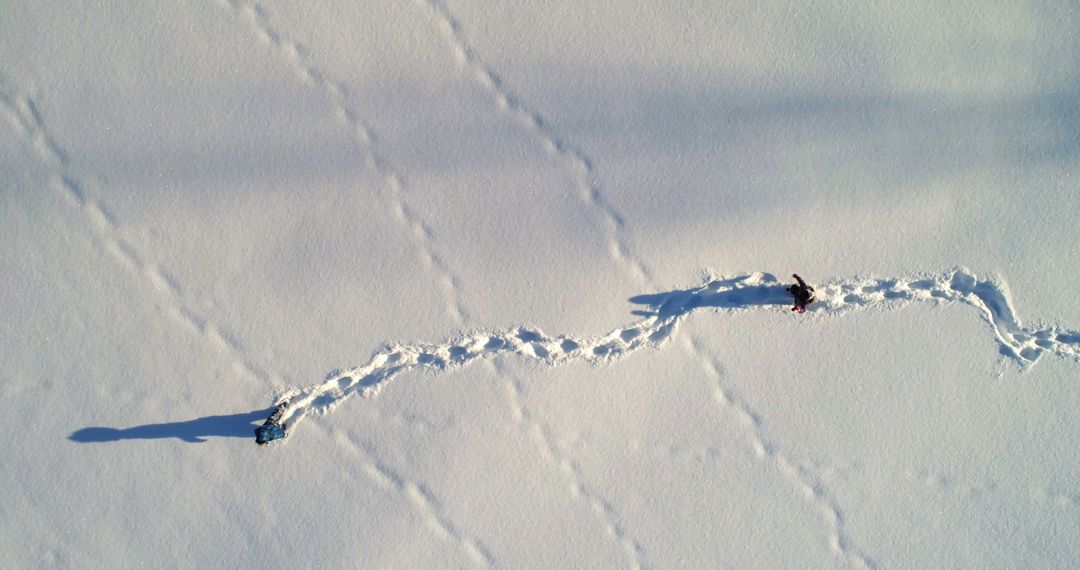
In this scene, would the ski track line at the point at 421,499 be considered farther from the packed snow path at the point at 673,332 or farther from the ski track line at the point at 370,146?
the ski track line at the point at 370,146

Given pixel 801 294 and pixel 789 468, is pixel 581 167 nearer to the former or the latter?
pixel 801 294

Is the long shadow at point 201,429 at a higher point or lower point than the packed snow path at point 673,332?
higher

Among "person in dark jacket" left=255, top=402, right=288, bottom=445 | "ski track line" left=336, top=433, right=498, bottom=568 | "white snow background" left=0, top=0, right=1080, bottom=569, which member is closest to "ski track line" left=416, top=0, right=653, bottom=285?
"white snow background" left=0, top=0, right=1080, bottom=569

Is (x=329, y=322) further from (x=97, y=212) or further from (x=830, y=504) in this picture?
(x=830, y=504)

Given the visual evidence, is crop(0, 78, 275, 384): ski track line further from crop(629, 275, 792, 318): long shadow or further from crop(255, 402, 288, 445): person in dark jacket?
crop(629, 275, 792, 318): long shadow

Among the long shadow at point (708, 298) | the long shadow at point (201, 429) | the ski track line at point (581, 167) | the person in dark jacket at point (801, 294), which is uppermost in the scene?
the ski track line at point (581, 167)

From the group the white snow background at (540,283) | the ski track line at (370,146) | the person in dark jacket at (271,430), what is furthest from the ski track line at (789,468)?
the person in dark jacket at (271,430)
